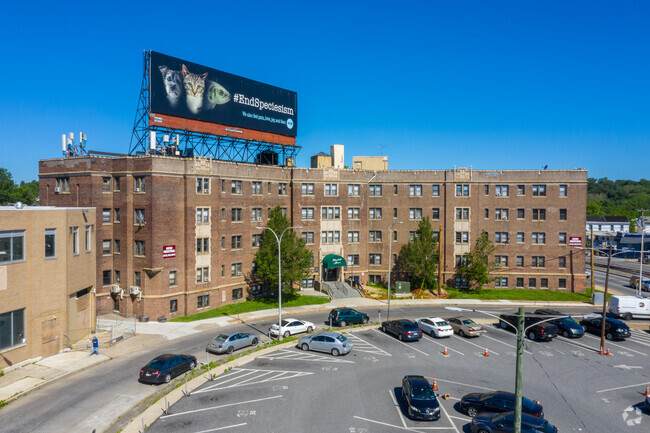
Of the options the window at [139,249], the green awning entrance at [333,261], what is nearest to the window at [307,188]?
the green awning entrance at [333,261]

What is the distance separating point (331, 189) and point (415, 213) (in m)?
12.9

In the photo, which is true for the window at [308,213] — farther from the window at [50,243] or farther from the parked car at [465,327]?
the window at [50,243]

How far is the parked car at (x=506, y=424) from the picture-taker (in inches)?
741

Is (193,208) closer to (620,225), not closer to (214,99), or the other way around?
(214,99)

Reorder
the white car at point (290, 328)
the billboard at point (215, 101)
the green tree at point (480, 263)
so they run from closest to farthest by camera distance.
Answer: the white car at point (290, 328) < the billboard at point (215, 101) < the green tree at point (480, 263)

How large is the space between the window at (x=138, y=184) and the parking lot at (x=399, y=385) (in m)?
22.5

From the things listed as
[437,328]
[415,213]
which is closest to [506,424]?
[437,328]

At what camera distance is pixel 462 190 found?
59.2 metres

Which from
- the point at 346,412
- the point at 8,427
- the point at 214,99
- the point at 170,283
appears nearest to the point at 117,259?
the point at 170,283

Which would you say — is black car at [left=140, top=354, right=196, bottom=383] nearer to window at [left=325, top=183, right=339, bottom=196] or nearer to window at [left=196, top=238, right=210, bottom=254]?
window at [left=196, top=238, right=210, bottom=254]

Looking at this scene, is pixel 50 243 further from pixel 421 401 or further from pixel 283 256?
pixel 421 401

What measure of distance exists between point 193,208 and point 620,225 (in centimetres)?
14896

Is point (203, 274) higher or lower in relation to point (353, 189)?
lower

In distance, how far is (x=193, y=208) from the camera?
4462 centimetres
